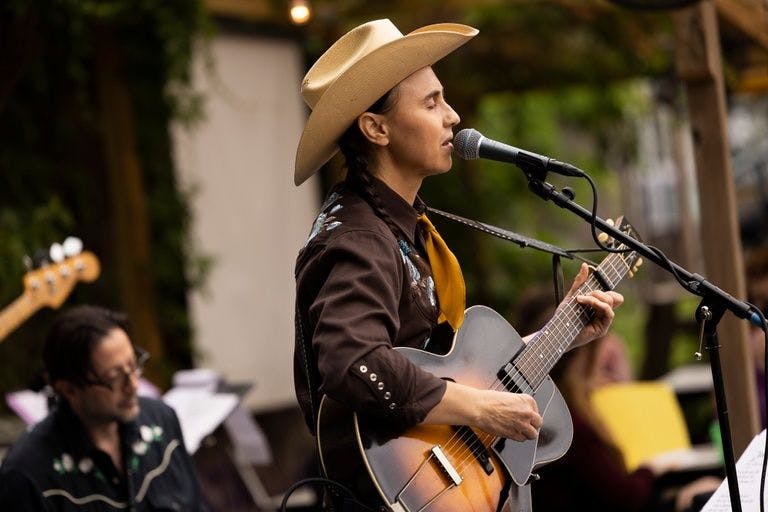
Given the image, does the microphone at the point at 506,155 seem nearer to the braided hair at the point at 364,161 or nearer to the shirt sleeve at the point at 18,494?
the braided hair at the point at 364,161

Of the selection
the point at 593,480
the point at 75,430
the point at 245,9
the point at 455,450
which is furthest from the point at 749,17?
the point at 455,450

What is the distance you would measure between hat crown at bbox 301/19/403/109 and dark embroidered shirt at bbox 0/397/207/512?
1524 mm

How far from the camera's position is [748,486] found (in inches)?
126

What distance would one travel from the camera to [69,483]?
386 cm

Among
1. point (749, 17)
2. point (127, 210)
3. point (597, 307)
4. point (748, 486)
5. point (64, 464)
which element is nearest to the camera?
point (597, 307)

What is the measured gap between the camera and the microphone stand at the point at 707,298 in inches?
113

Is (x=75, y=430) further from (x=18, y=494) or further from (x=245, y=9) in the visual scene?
(x=245, y=9)

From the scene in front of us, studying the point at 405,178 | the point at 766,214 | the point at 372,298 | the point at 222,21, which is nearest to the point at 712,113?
the point at 405,178

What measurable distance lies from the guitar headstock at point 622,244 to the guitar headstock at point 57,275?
2357mm

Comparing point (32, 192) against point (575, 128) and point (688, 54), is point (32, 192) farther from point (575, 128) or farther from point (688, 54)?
point (575, 128)

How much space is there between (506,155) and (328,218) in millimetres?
423

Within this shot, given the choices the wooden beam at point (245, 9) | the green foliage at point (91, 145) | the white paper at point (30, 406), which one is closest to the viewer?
the white paper at point (30, 406)

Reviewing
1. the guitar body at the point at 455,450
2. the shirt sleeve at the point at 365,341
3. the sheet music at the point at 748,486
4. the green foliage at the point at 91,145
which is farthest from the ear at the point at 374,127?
the green foliage at the point at 91,145

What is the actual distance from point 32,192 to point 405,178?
3.74 meters
